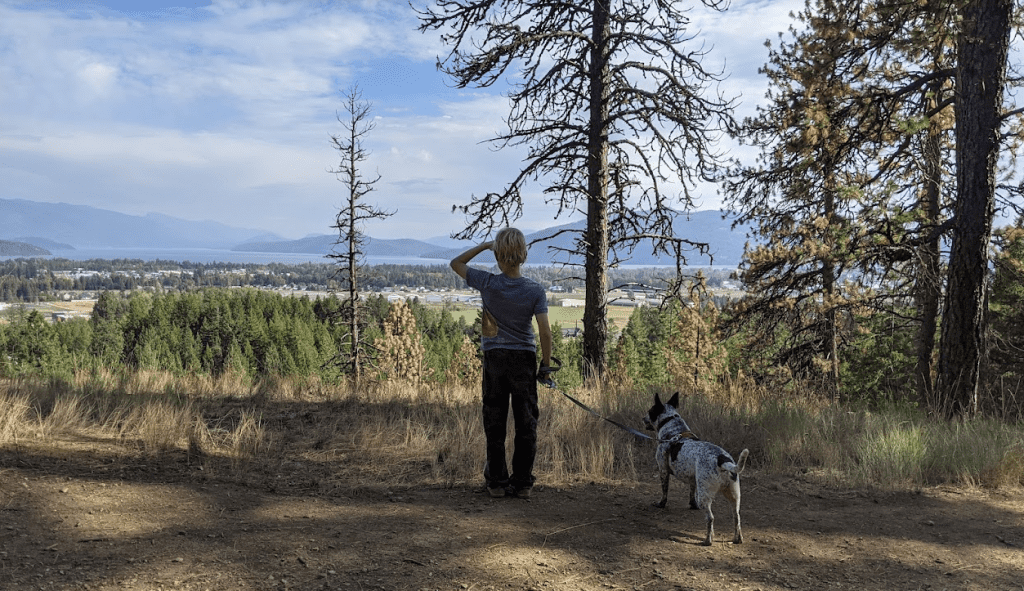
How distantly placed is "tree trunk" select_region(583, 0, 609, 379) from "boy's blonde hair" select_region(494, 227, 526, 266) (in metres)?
6.31

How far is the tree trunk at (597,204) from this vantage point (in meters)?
11.3

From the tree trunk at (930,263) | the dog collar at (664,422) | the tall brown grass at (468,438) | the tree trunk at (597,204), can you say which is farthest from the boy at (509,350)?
the tree trunk at (930,263)

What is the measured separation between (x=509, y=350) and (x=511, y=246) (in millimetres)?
869

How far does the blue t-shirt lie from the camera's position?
516cm

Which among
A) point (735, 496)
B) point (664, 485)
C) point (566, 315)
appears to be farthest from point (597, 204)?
point (566, 315)

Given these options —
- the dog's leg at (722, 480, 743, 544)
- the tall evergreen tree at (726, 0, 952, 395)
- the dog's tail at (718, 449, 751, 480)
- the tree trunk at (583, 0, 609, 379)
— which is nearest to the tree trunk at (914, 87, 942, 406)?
the tall evergreen tree at (726, 0, 952, 395)

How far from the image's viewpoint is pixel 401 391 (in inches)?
403

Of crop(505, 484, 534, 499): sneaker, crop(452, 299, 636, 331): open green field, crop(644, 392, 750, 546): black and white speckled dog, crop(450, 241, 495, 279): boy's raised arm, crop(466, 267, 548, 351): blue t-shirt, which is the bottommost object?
crop(452, 299, 636, 331): open green field

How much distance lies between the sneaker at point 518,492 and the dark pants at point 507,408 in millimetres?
28

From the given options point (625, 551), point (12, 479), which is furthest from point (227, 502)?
point (625, 551)

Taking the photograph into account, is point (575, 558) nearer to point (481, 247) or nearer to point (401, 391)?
point (481, 247)

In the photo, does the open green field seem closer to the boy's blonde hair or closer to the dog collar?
the dog collar

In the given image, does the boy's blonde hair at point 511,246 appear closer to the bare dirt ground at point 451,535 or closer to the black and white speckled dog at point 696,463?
the black and white speckled dog at point 696,463

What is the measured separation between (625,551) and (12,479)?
4.83m
